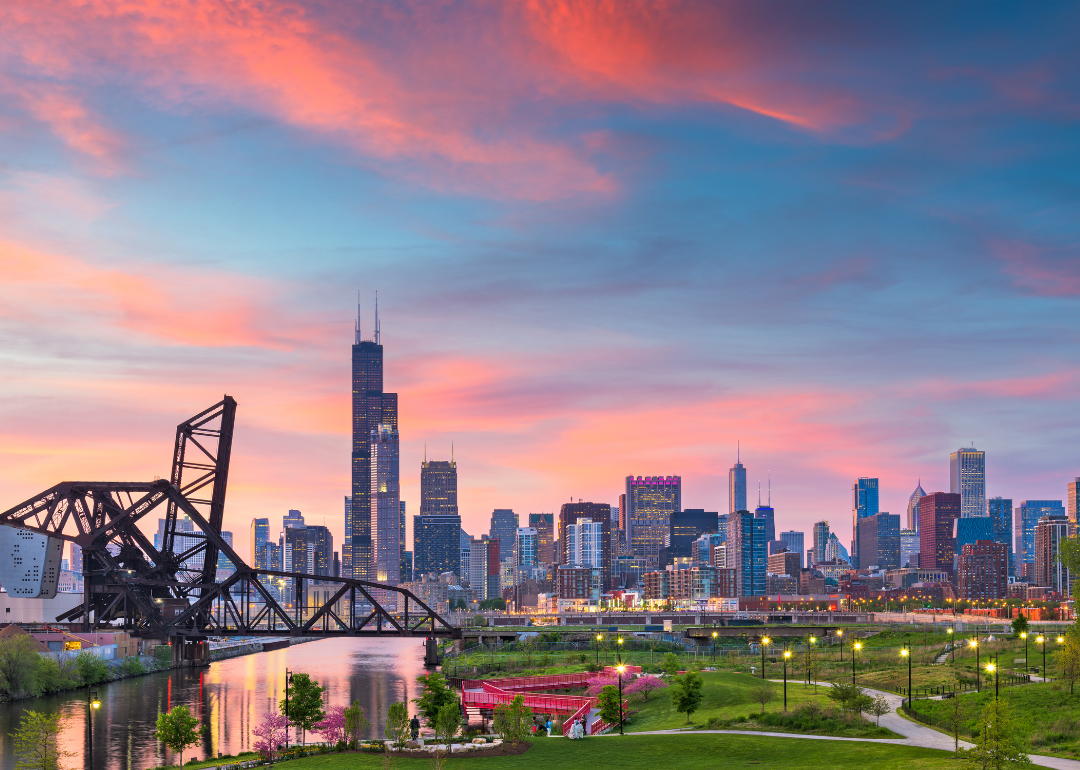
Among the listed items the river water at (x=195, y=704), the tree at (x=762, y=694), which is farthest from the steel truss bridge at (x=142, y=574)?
the tree at (x=762, y=694)

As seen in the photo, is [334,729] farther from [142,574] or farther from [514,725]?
[142,574]

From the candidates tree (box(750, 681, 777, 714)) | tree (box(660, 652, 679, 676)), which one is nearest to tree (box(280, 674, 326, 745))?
tree (box(750, 681, 777, 714))

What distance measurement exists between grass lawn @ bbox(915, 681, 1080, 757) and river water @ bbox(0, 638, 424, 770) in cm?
4016

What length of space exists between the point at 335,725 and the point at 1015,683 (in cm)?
5287

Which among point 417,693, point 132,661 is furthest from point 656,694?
point 132,661

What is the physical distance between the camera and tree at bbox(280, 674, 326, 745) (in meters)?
67.1

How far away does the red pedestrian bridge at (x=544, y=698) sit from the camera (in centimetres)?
7756

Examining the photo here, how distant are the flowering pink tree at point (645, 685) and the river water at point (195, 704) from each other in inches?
793

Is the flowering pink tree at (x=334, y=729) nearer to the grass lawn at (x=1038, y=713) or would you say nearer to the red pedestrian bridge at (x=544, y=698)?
the red pedestrian bridge at (x=544, y=698)

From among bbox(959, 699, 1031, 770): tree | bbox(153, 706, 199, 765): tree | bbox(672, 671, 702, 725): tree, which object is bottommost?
bbox(672, 671, 702, 725): tree

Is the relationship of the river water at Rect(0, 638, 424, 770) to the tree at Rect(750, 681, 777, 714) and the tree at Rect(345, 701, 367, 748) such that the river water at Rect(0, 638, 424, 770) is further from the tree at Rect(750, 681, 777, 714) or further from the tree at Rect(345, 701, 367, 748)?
the tree at Rect(750, 681, 777, 714)

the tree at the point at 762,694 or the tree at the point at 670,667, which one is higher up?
the tree at the point at 762,694

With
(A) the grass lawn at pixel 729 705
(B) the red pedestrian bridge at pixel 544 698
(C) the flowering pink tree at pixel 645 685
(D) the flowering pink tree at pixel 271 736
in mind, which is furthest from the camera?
(C) the flowering pink tree at pixel 645 685

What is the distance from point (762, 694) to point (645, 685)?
63.3ft
